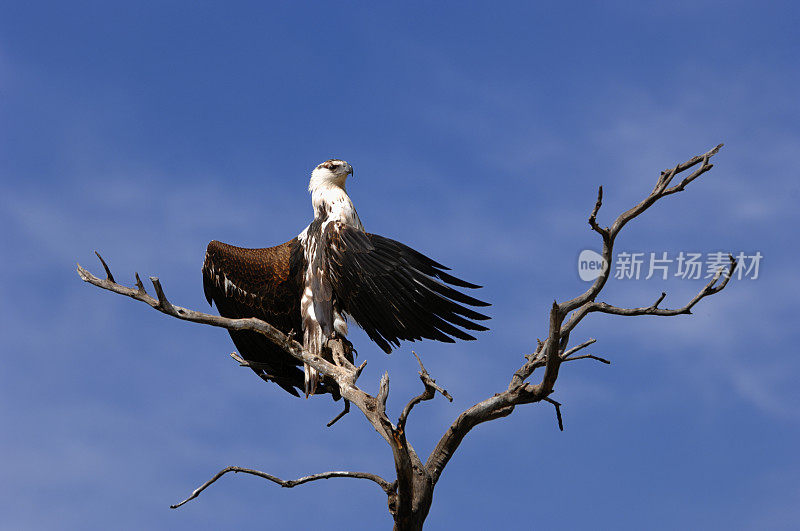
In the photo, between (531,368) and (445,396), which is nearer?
(445,396)

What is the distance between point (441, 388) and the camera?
19.9ft

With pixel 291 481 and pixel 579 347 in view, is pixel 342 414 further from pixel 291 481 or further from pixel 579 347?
pixel 579 347

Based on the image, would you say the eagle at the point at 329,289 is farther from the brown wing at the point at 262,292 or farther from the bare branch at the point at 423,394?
the bare branch at the point at 423,394

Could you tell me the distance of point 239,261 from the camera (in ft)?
29.4

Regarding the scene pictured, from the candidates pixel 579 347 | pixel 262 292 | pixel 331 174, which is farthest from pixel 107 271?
pixel 579 347

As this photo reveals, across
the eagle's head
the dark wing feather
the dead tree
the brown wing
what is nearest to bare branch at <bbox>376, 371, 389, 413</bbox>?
the dead tree

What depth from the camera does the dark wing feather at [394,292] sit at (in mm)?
7828

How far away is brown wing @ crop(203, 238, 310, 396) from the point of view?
346 inches

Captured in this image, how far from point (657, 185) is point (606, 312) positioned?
1193 millimetres

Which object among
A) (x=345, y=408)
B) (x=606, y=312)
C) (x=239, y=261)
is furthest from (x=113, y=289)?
(x=606, y=312)

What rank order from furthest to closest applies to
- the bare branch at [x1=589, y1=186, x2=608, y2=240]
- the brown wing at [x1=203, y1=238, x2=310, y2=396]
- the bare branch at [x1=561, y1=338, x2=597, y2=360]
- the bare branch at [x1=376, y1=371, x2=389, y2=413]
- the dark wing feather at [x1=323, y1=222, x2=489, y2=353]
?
the brown wing at [x1=203, y1=238, x2=310, y2=396], the dark wing feather at [x1=323, y1=222, x2=489, y2=353], the bare branch at [x1=561, y1=338, x2=597, y2=360], the bare branch at [x1=376, y1=371, x2=389, y2=413], the bare branch at [x1=589, y1=186, x2=608, y2=240]

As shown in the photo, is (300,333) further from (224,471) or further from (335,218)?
(224,471)

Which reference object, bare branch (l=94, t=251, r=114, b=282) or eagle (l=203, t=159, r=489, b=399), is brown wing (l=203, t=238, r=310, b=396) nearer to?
eagle (l=203, t=159, r=489, b=399)

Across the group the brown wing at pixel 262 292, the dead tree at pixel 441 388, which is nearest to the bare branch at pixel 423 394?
the dead tree at pixel 441 388
